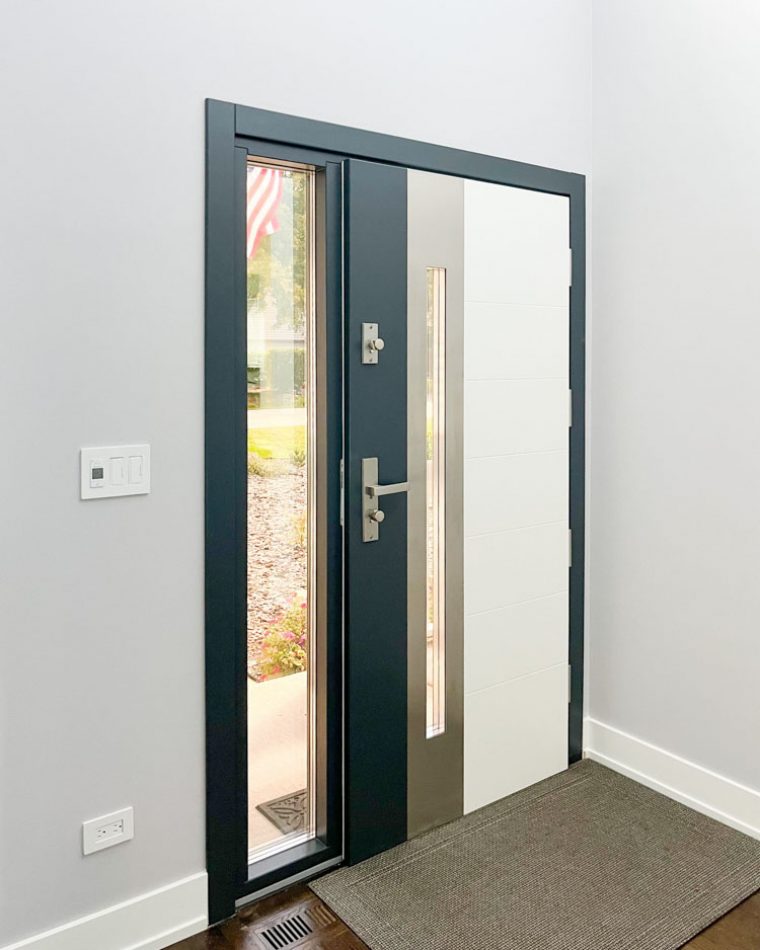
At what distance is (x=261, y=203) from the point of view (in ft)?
6.98

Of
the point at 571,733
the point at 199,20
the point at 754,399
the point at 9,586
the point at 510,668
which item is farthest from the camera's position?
the point at 571,733

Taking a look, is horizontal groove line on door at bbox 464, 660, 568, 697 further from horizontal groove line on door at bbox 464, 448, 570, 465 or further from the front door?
horizontal groove line on door at bbox 464, 448, 570, 465

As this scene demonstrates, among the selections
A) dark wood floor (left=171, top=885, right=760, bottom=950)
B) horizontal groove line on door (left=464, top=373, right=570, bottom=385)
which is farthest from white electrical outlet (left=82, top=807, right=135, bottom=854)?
horizontal groove line on door (left=464, top=373, right=570, bottom=385)

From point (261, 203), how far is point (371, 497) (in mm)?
801

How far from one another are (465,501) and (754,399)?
86cm

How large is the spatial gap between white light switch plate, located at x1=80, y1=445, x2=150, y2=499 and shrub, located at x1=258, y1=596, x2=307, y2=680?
1.80 feet

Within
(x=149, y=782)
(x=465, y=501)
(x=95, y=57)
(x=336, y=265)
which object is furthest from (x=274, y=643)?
(x=95, y=57)

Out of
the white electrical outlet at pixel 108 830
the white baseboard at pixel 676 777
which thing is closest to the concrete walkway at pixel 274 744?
the white electrical outlet at pixel 108 830

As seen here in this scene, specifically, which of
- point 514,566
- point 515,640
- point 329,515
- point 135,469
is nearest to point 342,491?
point 329,515

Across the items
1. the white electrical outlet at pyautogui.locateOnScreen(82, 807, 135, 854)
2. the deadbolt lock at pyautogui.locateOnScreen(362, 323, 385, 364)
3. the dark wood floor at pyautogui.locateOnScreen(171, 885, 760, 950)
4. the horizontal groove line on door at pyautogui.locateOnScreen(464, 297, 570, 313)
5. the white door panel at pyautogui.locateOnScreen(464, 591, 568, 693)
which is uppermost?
the horizontal groove line on door at pyautogui.locateOnScreen(464, 297, 570, 313)

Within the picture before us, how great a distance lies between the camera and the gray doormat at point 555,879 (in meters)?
2.05

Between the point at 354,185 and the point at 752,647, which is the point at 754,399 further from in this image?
the point at 354,185

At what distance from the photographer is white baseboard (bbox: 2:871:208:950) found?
1.88 m

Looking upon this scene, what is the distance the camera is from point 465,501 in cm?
251
